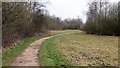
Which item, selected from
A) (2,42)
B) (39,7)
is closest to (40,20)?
(39,7)

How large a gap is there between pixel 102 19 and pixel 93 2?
1439 centimetres

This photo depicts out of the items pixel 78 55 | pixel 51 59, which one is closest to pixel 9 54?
pixel 51 59

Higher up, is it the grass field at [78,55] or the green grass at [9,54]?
the green grass at [9,54]

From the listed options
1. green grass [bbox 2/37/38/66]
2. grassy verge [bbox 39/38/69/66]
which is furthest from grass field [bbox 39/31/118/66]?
green grass [bbox 2/37/38/66]

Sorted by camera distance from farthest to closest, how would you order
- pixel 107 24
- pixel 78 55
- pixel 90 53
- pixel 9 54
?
pixel 107 24
pixel 90 53
pixel 78 55
pixel 9 54

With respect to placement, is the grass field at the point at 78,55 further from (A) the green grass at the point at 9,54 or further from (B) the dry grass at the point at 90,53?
(A) the green grass at the point at 9,54

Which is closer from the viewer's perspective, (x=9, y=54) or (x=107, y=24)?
(x=9, y=54)

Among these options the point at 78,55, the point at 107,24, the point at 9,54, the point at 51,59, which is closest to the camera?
the point at 51,59

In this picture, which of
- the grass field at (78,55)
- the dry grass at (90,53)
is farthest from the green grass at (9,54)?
the dry grass at (90,53)

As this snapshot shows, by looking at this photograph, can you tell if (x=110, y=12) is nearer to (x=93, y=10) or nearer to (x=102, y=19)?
(x=102, y=19)

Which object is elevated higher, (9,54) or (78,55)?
(9,54)

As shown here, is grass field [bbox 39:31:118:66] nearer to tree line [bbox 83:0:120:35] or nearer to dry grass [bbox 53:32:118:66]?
dry grass [bbox 53:32:118:66]

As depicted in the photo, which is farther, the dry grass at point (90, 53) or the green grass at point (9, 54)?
the dry grass at point (90, 53)

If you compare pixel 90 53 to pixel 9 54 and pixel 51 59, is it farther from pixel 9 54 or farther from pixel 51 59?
pixel 9 54
